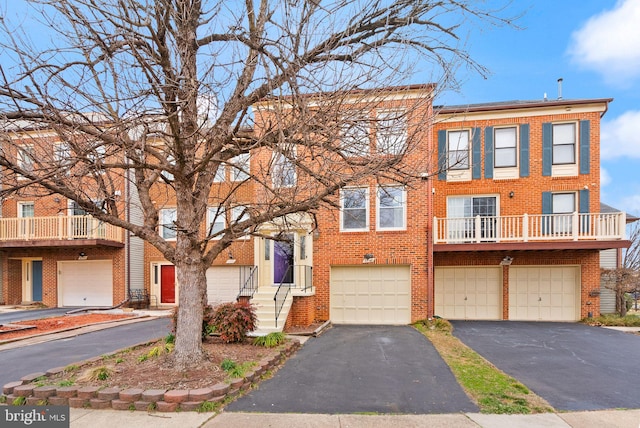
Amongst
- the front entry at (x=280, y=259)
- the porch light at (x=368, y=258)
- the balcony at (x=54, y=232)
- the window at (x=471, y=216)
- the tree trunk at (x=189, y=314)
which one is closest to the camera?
the tree trunk at (x=189, y=314)

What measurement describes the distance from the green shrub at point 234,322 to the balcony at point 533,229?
758 centimetres

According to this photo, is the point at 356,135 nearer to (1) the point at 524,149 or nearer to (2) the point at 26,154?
(2) the point at 26,154

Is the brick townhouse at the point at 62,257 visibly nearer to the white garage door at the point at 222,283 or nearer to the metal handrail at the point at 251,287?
the white garage door at the point at 222,283

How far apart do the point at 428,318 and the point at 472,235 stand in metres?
3.46

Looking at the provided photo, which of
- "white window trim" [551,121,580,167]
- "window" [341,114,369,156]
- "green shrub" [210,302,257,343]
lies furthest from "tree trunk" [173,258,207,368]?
"white window trim" [551,121,580,167]

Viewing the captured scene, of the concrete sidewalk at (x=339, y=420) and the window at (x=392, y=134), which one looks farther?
the window at (x=392, y=134)

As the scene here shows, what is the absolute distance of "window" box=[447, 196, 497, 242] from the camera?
41.6ft

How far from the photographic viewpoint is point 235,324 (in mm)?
7578

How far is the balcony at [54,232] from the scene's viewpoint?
48.9 feet

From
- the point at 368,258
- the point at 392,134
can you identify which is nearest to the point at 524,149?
the point at 368,258

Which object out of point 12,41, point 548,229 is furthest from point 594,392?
point 12,41

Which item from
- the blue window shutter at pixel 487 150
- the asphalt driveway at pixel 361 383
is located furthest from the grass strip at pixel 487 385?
the blue window shutter at pixel 487 150

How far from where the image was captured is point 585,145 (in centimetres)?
1288

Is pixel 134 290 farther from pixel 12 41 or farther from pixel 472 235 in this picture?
pixel 472 235
